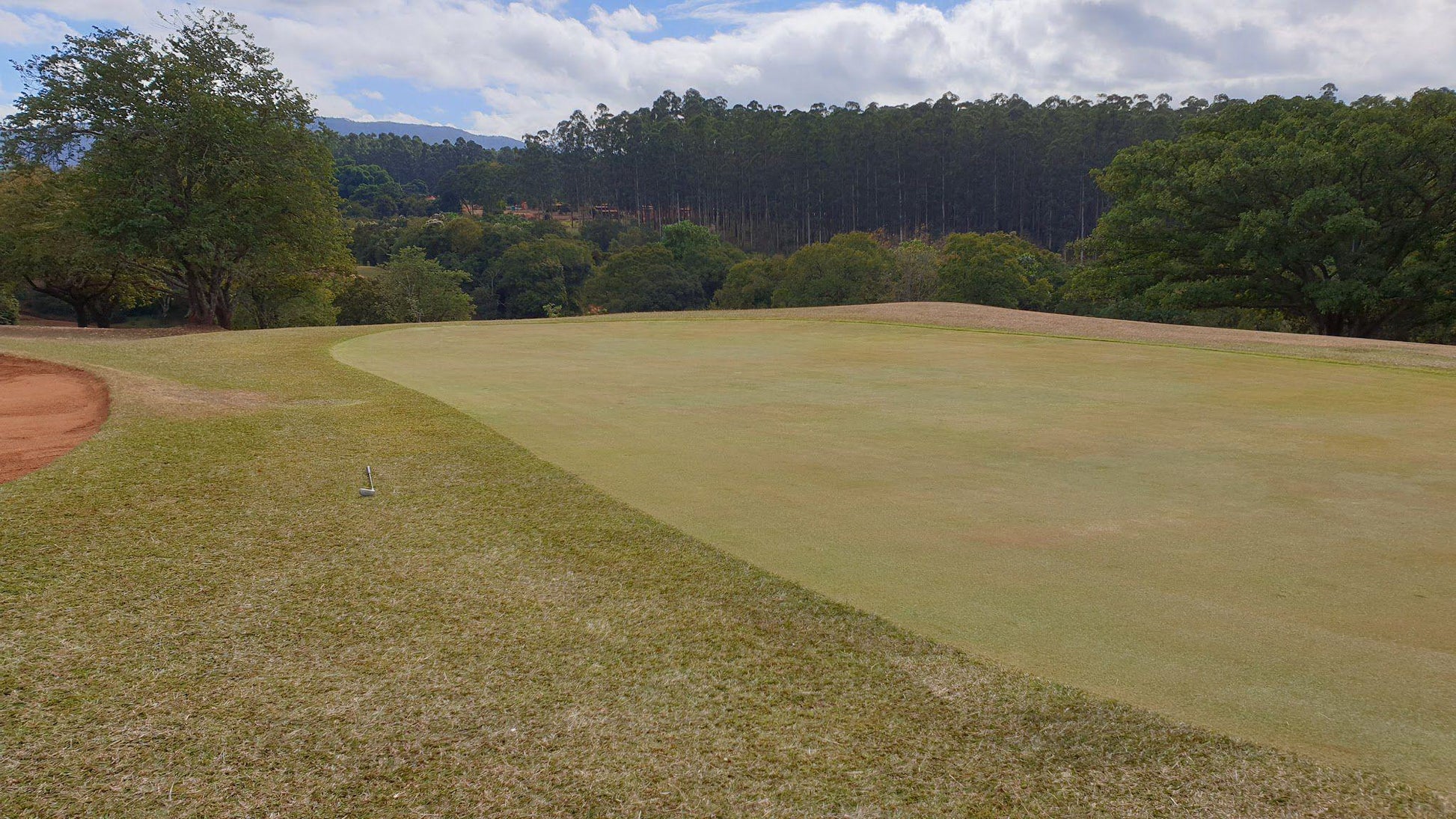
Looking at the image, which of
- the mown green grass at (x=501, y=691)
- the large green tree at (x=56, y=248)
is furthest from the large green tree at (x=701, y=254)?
the mown green grass at (x=501, y=691)

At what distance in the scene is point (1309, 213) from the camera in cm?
2766

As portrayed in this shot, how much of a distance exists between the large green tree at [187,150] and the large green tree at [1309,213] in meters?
28.8

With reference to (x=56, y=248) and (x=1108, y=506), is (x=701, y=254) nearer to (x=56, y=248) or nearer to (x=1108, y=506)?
(x=56, y=248)

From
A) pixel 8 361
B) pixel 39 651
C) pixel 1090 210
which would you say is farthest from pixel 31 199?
pixel 1090 210

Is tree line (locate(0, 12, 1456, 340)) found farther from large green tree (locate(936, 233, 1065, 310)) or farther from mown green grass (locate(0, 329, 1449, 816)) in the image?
mown green grass (locate(0, 329, 1449, 816))

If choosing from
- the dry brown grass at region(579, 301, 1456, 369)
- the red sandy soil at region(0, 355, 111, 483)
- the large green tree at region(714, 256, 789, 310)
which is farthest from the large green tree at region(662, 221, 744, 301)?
the red sandy soil at region(0, 355, 111, 483)

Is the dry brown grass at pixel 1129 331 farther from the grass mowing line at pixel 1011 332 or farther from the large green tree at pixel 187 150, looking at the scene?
the large green tree at pixel 187 150

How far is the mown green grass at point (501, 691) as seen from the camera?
119 inches

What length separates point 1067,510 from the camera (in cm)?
606

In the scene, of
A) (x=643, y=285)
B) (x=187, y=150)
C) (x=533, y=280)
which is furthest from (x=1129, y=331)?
(x=533, y=280)

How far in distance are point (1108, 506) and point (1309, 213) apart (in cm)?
2731

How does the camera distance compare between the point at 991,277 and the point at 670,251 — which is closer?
the point at 991,277

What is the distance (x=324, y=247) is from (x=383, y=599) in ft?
98.6

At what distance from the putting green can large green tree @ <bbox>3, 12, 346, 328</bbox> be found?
20.0 m
